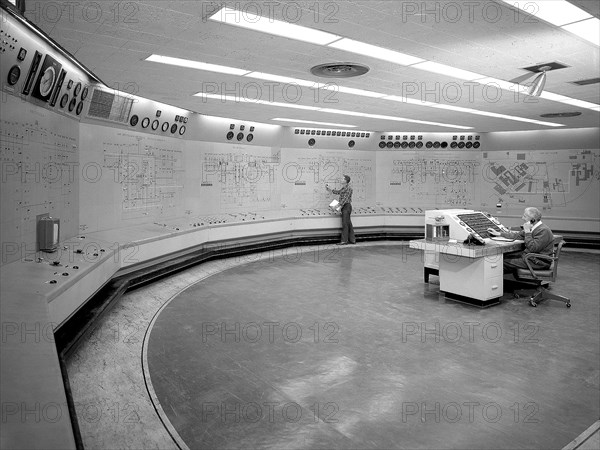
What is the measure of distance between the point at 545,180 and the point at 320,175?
5951 millimetres

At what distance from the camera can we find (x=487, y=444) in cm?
265

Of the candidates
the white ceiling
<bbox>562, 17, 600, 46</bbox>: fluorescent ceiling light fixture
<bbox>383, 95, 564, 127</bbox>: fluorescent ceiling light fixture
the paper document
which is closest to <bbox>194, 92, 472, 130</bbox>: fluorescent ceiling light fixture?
the white ceiling

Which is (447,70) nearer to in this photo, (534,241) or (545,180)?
(534,241)

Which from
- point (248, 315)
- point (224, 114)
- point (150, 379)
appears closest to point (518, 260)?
point (248, 315)

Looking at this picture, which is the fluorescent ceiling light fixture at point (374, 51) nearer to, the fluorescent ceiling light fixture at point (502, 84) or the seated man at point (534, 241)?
the fluorescent ceiling light fixture at point (502, 84)

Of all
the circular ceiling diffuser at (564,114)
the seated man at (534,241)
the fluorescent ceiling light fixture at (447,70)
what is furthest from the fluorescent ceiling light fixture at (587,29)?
the circular ceiling diffuser at (564,114)

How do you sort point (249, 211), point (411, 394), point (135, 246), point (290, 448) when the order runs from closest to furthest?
point (290, 448)
point (411, 394)
point (135, 246)
point (249, 211)

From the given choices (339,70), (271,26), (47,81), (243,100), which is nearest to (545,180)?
(243,100)

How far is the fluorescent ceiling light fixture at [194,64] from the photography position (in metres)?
4.59

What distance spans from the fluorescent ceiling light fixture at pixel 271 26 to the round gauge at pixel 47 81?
192 cm

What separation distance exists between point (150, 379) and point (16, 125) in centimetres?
257

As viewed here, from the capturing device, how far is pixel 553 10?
328 cm

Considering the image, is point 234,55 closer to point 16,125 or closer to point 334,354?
point 16,125

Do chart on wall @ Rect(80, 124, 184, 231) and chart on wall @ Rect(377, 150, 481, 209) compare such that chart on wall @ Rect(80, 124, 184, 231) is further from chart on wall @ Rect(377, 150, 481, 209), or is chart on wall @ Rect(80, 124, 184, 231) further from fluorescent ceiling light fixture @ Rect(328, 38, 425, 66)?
chart on wall @ Rect(377, 150, 481, 209)
